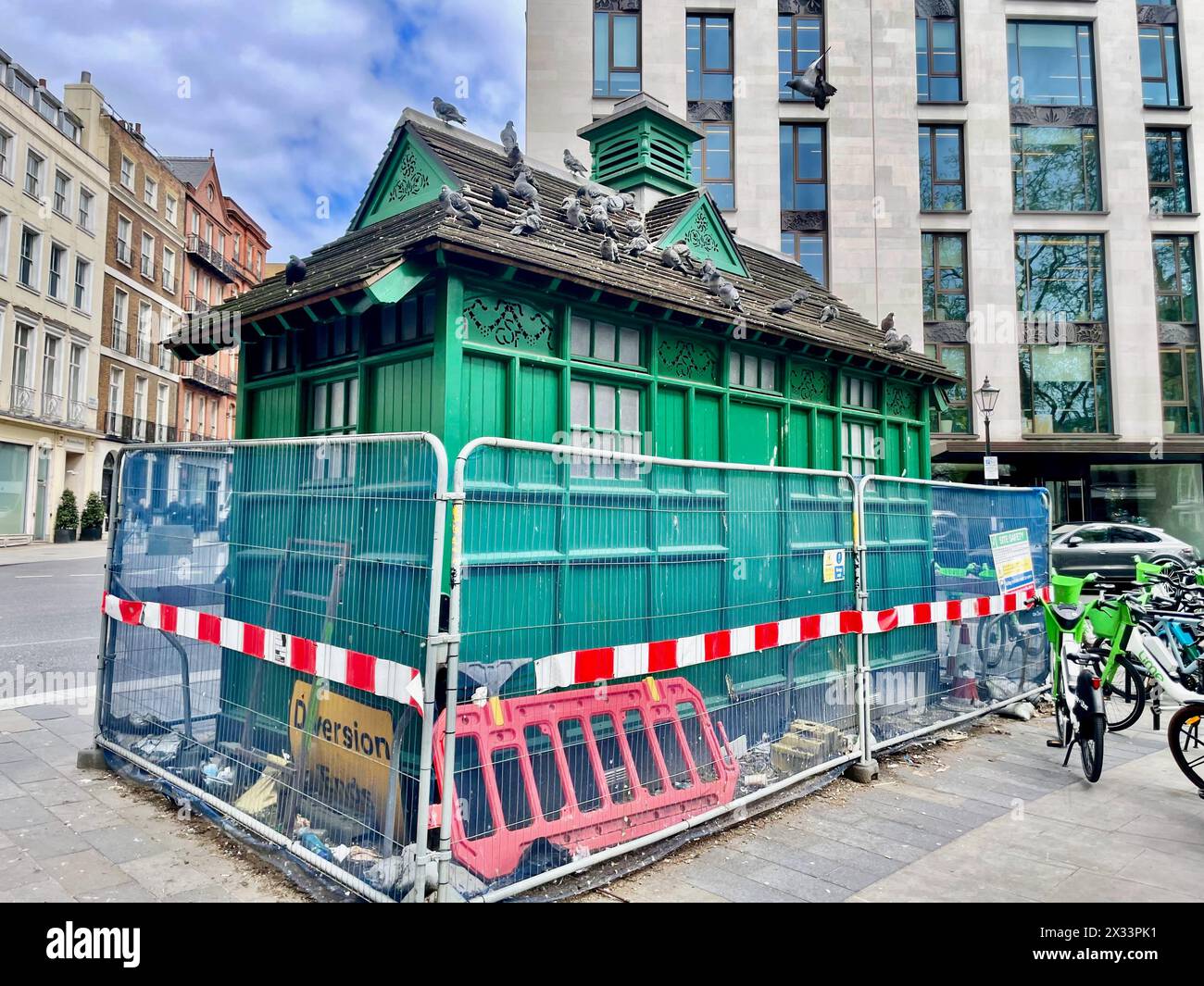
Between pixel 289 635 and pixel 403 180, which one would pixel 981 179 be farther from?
pixel 289 635

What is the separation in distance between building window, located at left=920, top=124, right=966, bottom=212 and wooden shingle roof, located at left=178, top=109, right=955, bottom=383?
21.9 meters

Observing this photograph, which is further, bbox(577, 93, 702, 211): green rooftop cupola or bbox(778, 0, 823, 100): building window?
bbox(778, 0, 823, 100): building window

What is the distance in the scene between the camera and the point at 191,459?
5316 millimetres

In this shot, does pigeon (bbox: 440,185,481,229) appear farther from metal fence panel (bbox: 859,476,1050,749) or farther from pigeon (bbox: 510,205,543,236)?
metal fence panel (bbox: 859,476,1050,749)

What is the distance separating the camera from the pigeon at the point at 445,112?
7547mm

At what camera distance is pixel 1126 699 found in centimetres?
767

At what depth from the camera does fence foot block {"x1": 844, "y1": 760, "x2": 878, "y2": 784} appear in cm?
576

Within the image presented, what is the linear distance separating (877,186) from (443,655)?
28.8 metres

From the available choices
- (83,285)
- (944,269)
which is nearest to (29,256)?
(83,285)

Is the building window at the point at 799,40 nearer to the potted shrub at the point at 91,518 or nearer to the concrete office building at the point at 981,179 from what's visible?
the concrete office building at the point at 981,179

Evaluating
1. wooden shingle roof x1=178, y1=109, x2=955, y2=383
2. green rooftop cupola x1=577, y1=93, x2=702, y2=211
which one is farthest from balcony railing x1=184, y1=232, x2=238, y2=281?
wooden shingle roof x1=178, y1=109, x2=955, y2=383

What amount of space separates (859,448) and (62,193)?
3542 centimetres

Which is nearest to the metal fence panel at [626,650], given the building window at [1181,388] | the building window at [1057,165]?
the building window at [1057,165]
